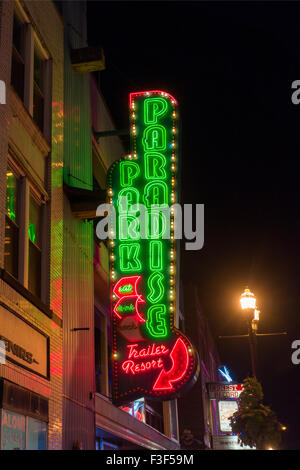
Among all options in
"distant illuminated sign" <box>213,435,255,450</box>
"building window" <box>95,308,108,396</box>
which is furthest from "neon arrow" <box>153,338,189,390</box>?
"distant illuminated sign" <box>213,435,255,450</box>

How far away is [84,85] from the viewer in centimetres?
1788

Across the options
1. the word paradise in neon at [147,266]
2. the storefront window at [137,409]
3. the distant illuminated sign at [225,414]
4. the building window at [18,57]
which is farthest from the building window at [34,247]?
the distant illuminated sign at [225,414]

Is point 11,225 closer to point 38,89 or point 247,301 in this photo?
point 38,89

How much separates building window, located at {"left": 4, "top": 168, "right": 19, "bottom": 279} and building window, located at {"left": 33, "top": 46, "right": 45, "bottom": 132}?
220 centimetres

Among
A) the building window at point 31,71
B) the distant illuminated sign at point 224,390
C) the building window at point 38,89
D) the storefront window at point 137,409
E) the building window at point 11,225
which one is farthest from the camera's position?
the distant illuminated sign at point 224,390

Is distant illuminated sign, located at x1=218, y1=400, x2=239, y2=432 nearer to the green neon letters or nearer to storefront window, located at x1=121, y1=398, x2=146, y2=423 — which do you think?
storefront window, located at x1=121, y1=398, x2=146, y2=423

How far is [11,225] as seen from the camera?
469 inches

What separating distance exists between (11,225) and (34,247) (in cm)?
111

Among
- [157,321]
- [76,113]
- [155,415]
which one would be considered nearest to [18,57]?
[76,113]

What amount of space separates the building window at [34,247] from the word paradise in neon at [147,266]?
2170 mm

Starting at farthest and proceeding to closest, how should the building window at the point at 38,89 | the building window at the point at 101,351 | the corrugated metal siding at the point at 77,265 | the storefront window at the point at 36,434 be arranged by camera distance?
the building window at the point at 101,351 < the building window at the point at 38,89 < the corrugated metal siding at the point at 77,265 < the storefront window at the point at 36,434

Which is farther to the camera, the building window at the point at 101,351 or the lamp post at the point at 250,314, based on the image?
the lamp post at the point at 250,314

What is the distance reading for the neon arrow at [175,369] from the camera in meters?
13.4

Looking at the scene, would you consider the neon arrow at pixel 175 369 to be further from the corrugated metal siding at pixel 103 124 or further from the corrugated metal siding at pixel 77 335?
the corrugated metal siding at pixel 103 124
